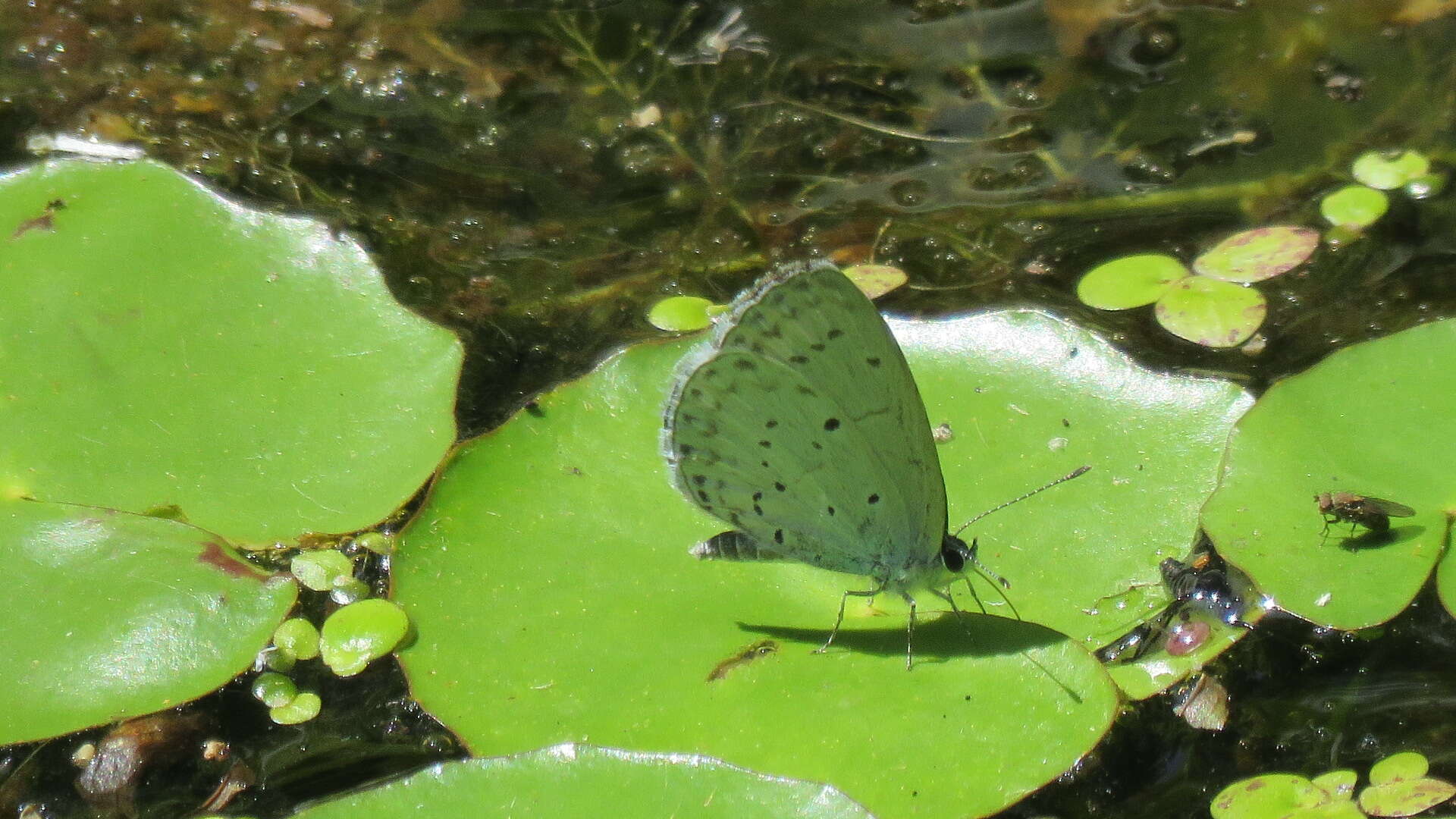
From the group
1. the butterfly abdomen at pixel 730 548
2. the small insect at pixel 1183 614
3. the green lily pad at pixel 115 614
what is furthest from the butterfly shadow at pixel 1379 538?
the green lily pad at pixel 115 614

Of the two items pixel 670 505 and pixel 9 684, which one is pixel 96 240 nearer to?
pixel 9 684

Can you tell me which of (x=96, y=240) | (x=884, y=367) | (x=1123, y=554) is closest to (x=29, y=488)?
(x=96, y=240)

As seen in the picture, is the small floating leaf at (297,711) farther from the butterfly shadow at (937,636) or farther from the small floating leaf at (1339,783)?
the small floating leaf at (1339,783)

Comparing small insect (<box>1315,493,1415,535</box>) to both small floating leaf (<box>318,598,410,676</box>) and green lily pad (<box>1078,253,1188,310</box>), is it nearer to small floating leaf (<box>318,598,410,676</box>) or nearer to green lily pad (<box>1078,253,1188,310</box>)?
green lily pad (<box>1078,253,1188,310</box>)

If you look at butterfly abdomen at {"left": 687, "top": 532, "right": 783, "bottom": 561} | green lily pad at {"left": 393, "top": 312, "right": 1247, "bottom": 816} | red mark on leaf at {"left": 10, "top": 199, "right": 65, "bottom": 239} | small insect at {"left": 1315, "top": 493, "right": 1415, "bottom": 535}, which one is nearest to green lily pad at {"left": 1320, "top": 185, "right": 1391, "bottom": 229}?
green lily pad at {"left": 393, "top": 312, "right": 1247, "bottom": 816}

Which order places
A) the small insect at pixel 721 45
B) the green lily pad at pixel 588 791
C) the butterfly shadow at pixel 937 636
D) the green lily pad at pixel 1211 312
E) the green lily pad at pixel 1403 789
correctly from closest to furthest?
the green lily pad at pixel 588 791 < the green lily pad at pixel 1403 789 < the butterfly shadow at pixel 937 636 < the green lily pad at pixel 1211 312 < the small insect at pixel 721 45

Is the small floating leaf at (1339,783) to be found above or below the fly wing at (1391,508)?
below
